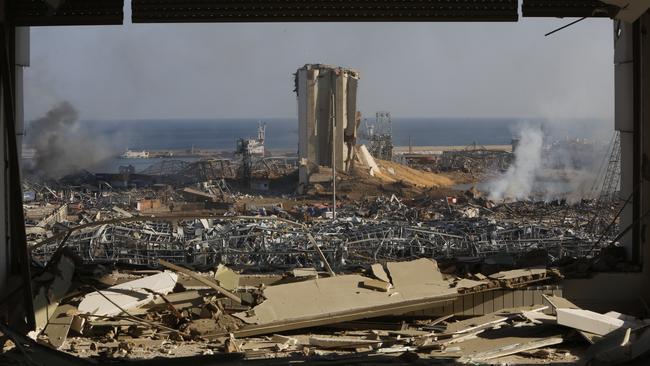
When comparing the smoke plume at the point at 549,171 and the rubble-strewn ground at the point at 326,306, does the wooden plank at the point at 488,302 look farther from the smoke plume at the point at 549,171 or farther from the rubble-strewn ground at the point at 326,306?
the smoke plume at the point at 549,171

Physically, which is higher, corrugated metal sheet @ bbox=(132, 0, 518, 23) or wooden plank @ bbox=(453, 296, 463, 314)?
corrugated metal sheet @ bbox=(132, 0, 518, 23)

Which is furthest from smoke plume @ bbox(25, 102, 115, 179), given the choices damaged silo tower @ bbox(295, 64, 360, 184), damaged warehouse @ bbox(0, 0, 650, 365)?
damaged warehouse @ bbox(0, 0, 650, 365)

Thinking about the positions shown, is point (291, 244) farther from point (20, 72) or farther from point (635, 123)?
point (635, 123)

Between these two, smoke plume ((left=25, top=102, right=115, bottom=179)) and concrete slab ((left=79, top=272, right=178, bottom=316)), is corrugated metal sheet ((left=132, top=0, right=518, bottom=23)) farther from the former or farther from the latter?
smoke plume ((left=25, top=102, right=115, bottom=179))

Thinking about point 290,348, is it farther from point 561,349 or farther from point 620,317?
point 620,317

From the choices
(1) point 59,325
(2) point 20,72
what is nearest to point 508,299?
(1) point 59,325

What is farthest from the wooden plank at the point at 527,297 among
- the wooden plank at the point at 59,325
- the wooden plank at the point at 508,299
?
the wooden plank at the point at 59,325

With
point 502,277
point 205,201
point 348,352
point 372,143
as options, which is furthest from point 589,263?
point 372,143
